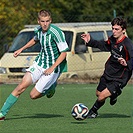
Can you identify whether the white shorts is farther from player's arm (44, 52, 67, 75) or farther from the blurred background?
the blurred background

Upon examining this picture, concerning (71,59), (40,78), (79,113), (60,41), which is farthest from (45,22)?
(71,59)

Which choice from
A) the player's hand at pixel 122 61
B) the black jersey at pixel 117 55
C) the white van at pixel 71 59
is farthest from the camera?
the white van at pixel 71 59

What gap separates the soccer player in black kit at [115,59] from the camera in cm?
1133

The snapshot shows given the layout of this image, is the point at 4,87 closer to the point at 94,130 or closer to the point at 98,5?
the point at 94,130

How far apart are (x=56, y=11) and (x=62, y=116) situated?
56.1 ft

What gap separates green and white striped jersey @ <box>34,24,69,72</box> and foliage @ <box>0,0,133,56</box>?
9395 millimetres

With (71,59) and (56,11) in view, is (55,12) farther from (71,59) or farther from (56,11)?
(71,59)

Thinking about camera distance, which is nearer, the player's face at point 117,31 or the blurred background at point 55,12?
the player's face at point 117,31

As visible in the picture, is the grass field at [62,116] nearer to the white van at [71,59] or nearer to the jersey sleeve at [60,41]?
the jersey sleeve at [60,41]

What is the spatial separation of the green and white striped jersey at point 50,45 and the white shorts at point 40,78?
0.34 ft

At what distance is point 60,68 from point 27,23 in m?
11.9

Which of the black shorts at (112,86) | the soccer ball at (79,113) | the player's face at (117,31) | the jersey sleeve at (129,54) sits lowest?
the soccer ball at (79,113)

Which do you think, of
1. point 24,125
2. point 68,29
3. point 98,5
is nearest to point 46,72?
point 24,125

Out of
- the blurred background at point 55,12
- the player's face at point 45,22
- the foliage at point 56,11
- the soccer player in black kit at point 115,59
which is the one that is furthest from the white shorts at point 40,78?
the foliage at point 56,11
